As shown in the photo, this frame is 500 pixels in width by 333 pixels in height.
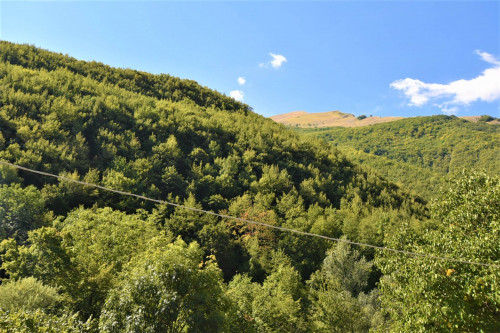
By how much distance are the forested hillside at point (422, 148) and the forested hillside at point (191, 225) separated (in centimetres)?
3293

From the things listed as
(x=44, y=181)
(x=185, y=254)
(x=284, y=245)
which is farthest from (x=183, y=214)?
(x=185, y=254)

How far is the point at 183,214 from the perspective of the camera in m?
37.2

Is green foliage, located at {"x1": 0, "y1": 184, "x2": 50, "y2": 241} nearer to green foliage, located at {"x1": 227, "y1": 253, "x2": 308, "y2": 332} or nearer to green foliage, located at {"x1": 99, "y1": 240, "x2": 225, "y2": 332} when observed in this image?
green foliage, located at {"x1": 99, "y1": 240, "x2": 225, "y2": 332}

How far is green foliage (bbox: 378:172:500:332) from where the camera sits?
917 cm

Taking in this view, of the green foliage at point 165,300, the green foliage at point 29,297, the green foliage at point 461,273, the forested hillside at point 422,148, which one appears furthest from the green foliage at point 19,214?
the forested hillside at point 422,148

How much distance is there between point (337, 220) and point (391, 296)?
29.9 m

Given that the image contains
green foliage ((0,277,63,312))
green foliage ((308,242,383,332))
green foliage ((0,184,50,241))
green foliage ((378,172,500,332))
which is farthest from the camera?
green foliage ((0,184,50,241))

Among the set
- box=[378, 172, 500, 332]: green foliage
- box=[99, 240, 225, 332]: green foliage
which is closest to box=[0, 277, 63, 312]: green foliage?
box=[99, 240, 225, 332]: green foliage

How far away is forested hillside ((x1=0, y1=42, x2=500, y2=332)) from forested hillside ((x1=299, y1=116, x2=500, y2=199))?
108ft

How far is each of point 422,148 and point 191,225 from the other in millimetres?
125586

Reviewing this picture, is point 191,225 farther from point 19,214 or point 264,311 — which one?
point 264,311

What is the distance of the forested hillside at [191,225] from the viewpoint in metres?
11.1

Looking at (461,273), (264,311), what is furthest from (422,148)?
(461,273)

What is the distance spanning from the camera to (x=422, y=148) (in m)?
127
